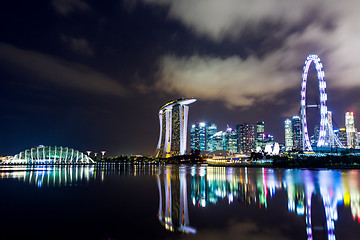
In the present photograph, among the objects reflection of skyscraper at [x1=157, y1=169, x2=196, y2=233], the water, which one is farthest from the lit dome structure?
reflection of skyscraper at [x1=157, y1=169, x2=196, y2=233]

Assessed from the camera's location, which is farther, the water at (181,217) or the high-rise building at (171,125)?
the high-rise building at (171,125)

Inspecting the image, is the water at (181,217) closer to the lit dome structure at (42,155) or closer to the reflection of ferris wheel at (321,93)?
the reflection of ferris wheel at (321,93)

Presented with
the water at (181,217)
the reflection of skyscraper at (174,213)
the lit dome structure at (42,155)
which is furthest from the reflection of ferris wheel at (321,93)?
the lit dome structure at (42,155)

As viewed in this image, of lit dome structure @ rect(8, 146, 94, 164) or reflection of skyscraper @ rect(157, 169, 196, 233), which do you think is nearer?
reflection of skyscraper @ rect(157, 169, 196, 233)

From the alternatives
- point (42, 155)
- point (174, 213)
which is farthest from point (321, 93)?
point (42, 155)

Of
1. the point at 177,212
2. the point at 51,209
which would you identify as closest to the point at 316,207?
the point at 177,212

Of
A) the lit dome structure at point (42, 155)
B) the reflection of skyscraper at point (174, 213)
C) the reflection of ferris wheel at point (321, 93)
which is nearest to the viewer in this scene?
the reflection of skyscraper at point (174, 213)

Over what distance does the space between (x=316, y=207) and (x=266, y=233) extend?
598 cm

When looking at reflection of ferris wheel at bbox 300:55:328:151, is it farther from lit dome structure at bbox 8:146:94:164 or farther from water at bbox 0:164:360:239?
lit dome structure at bbox 8:146:94:164

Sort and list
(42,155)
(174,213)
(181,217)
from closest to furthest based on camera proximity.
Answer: (181,217)
(174,213)
(42,155)

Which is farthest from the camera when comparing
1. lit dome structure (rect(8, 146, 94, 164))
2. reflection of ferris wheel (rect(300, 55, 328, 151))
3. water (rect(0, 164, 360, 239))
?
lit dome structure (rect(8, 146, 94, 164))

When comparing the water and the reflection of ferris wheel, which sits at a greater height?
the reflection of ferris wheel

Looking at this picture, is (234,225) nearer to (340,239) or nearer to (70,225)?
(340,239)

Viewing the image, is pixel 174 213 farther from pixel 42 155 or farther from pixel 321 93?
pixel 42 155
